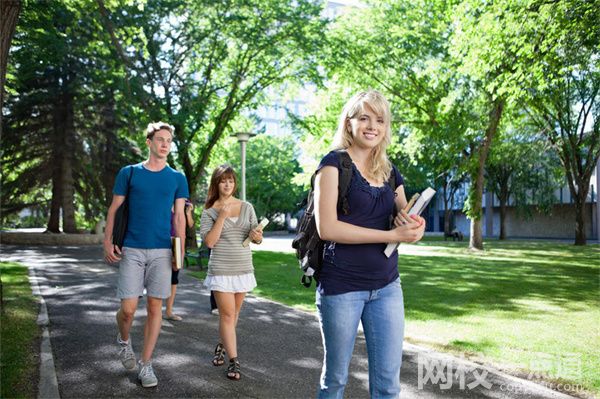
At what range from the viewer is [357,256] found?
8.52 ft

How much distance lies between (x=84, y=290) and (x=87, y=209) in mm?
22192

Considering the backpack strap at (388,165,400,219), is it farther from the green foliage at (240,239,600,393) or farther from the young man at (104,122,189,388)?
the green foliage at (240,239,600,393)

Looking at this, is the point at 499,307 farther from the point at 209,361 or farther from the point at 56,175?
the point at 56,175

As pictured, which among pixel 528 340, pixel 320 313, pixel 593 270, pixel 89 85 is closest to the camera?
pixel 320 313

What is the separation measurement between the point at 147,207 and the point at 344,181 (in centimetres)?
248

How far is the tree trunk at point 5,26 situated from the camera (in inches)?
251

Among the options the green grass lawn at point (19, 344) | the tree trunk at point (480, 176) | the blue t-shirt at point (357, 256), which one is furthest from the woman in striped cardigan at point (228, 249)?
the tree trunk at point (480, 176)

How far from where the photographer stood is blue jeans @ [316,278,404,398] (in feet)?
8.55

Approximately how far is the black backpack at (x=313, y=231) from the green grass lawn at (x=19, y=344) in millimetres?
2954

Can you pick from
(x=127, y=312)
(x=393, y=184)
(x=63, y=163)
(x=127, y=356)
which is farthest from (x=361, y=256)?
(x=63, y=163)

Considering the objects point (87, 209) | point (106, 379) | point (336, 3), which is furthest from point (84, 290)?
point (336, 3)

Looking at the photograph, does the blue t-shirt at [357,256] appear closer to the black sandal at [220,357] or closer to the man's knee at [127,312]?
the man's knee at [127,312]

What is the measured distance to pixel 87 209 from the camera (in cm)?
3070

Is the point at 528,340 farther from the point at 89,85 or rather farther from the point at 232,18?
the point at 89,85
